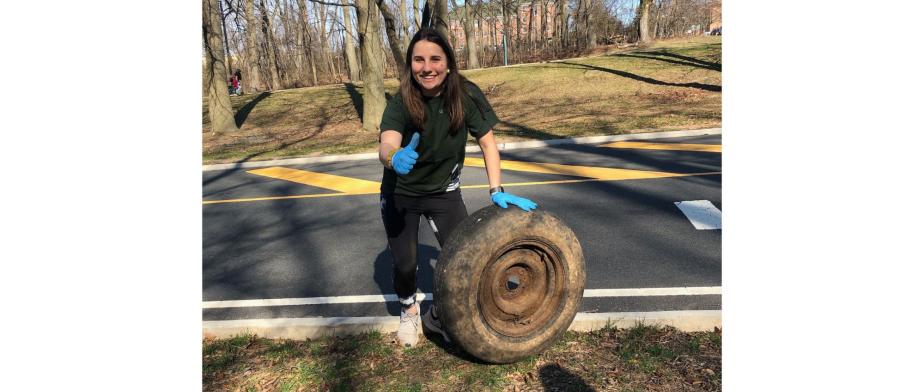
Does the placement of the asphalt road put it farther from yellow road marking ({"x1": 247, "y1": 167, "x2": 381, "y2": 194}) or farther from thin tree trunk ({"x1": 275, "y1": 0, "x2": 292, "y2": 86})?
thin tree trunk ({"x1": 275, "y1": 0, "x2": 292, "y2": 86})

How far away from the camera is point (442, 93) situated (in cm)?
299

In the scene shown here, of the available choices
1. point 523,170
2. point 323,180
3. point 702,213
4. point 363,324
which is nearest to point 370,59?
point 323,180

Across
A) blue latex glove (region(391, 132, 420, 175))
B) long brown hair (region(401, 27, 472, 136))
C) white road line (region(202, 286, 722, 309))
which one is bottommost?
white road line (region(202, 286, 722, 309))

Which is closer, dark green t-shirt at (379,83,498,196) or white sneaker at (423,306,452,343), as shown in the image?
dark green t-shirt at (379,83,498,196)

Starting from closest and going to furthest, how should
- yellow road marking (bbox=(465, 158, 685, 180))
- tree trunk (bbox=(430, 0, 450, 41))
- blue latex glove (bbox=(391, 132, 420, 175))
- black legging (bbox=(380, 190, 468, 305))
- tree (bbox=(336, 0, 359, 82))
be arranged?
blue latex glove (bbox=(391, 132, 420, 175)) → black legging (bbox=(380, 190, 468, 305)) → yellow road marking (bbox=(465, 158, 685, 180)) → tree trunk (bbox=(430, 0, 450, 41)) → tree (bbox=(336, 0, 359, 82))

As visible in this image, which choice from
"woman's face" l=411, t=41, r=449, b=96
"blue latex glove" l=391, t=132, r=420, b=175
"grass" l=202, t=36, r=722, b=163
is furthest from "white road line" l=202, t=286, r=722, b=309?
"grass" l=202, t=36, r=722, b=163

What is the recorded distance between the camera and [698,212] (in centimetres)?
586

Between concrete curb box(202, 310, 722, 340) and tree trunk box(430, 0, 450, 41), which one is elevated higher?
tree trunk box(430, 0, 450, 41)

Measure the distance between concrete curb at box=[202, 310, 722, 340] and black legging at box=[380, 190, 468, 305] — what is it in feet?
1.82

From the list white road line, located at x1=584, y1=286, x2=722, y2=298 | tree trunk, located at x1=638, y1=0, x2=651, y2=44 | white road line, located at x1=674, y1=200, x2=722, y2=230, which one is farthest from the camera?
tree trunk, located at x1=638, y1=0, x2=651, y2=44

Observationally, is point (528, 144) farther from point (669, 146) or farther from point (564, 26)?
point (564, 26)

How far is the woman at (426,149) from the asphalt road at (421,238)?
2.71ft

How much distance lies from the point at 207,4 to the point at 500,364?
1667 centimetres

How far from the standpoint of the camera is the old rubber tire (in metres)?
2.81
